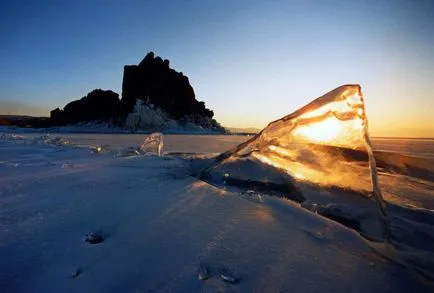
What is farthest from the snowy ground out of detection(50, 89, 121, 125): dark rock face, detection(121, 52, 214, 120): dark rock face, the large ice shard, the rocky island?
detection(50, 89, 121, 125): dark rock face

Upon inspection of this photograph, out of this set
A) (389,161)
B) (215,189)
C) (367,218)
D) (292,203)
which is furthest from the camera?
(389,161)

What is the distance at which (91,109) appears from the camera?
6838 centimetres

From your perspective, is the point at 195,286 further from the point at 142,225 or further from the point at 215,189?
the point at 215,189

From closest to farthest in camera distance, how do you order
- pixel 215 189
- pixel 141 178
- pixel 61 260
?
1. pixel 61 260
2. pixel 215 189
3. pixel 141 178

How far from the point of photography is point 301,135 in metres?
2.77

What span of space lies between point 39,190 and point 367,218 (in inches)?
80.6

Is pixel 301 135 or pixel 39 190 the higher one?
pixel 301 135

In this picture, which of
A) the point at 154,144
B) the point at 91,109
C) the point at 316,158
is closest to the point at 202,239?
the point at 316,158

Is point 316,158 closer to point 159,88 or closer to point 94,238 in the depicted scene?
point 94,238

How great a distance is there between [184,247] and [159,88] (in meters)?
69.5

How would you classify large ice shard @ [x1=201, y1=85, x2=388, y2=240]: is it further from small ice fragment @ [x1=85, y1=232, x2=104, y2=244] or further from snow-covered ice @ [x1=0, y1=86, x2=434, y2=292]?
small ice fragment @ [x1=85, y1=232, x2=104, y2=244]

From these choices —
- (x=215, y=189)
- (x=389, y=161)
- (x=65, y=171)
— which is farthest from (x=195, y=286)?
(x=389, y=161)

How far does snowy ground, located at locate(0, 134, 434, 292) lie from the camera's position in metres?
1.03

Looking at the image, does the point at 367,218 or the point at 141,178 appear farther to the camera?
the point at 141,178
